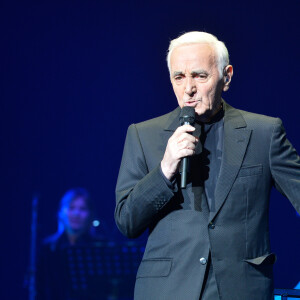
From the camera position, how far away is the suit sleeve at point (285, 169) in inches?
61.2

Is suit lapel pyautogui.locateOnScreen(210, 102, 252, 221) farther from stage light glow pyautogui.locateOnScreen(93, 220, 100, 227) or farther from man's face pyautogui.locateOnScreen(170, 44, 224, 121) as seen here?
stage light glow pyautogui.locateOnScreen(93, 220, 100, 227)

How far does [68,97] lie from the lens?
4145 mm

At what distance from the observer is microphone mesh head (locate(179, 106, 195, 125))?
4.98ft

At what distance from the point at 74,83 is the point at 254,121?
2.66 meters

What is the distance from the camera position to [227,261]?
1.46 meters

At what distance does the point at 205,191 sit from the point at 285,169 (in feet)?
0.79

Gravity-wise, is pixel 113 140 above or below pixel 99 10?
below

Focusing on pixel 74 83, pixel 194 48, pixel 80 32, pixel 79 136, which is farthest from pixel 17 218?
pixel 194 48

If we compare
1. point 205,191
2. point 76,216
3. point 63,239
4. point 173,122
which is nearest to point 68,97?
point 76,216

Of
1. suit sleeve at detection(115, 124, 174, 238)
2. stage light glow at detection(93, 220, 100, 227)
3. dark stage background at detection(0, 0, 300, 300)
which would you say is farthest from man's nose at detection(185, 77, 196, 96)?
stage light glow at detection(93, 220, 100, 227)

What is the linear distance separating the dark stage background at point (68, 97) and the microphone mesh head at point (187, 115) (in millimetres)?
2300

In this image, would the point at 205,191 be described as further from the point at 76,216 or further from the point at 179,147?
the point at 76,216

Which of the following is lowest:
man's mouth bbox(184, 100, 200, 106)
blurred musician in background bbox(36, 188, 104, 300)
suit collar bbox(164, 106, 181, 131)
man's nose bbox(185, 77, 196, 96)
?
blurred musician in background bbox(36, 188, 104, 300)

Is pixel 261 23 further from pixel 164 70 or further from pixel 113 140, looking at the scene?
pixel 113 140
